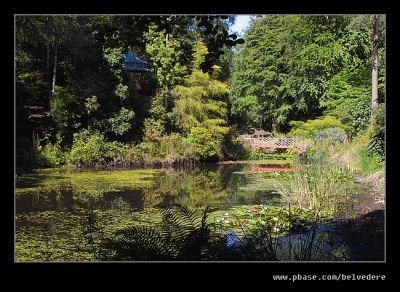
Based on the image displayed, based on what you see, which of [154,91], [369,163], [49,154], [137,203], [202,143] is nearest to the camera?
[137,203]

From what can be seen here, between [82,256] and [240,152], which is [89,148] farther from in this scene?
[82,256]

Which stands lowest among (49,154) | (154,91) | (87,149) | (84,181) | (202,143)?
(84,181)

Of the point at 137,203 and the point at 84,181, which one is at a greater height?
the point at 84,181

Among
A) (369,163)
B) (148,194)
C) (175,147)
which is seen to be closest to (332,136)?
(175,147)

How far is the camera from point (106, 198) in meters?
8.30

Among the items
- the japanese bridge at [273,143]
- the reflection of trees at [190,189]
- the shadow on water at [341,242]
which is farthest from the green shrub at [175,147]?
the shadow on water at [341,242]

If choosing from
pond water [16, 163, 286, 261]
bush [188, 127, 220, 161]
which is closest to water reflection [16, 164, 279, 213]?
pond water [16, 163, 286, 261]

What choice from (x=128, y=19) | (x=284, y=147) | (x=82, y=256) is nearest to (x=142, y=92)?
(x=284, y=147)

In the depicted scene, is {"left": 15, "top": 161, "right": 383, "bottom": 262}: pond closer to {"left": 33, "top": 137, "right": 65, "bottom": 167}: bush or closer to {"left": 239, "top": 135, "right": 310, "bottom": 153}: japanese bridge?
{"left": 33, "top": 137, "right": 65, "bottom": 167}: bush

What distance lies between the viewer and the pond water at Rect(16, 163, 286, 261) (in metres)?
5.21

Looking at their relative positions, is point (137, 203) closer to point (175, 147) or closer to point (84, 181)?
point (84, 181)

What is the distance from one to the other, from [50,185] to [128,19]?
24.9 ft

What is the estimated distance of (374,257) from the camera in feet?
11.2

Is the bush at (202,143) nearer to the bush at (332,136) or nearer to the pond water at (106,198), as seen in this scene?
the pond water at (106,198)
